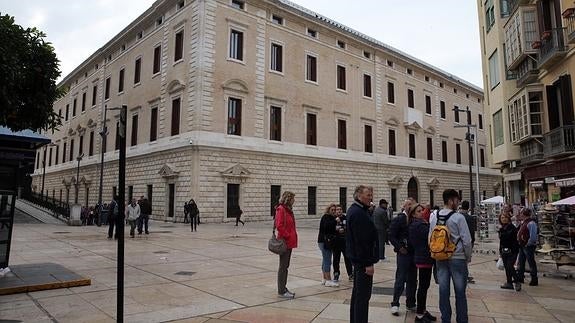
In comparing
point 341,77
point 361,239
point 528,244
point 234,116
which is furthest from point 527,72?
point 341,77

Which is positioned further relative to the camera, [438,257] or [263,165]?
[263,165]

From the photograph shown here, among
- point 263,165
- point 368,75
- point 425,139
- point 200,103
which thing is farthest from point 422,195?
point 200,103

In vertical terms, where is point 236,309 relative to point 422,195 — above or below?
below

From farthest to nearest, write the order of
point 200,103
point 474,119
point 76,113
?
point 474,119, point 76,113, point 200,103

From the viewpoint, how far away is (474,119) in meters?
53.2

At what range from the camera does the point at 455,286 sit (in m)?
5.34

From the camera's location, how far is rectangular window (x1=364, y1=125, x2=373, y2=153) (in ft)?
122

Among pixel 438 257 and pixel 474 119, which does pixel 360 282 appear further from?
pixel 474 119

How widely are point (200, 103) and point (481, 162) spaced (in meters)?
41.8

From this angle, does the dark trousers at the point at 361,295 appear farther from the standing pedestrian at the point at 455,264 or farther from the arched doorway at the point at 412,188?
the arched doorway at the point at 412,188

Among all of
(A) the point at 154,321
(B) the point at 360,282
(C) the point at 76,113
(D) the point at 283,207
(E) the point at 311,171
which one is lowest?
(A) the point at 154,321

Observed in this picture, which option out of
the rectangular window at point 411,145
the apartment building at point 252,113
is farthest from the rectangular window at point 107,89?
the rectangular window at point 411,145

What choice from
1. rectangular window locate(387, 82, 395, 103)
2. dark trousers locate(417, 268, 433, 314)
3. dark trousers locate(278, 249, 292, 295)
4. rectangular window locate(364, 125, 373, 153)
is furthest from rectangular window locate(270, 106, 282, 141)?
dark trousers locate(417, 268, 433, 314)

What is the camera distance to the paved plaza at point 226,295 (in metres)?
5.84
